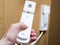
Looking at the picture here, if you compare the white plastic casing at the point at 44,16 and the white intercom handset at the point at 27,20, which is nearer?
the white intercom handset at the point at 27,20

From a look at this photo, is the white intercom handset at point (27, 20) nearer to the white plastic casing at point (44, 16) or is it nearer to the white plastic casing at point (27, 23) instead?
the white plastic casing at point (27, 23)

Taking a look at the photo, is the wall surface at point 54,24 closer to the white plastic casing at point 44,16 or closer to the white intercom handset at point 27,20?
the white plastic casing at point 44,16

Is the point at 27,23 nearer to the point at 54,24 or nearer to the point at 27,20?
the point at 27,20

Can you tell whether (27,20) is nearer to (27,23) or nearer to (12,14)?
(27,23)

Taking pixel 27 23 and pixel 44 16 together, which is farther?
pixel 44 16

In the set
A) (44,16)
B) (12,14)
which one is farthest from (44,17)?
(12,14)

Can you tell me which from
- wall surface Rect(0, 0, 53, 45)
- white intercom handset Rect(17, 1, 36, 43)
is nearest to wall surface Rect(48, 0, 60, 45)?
wall surface Rect(0, 0, 53, 45)

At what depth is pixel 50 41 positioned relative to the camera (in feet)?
2.64

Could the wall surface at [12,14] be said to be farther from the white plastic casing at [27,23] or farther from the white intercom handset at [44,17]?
the white plastic casing at [27,23]

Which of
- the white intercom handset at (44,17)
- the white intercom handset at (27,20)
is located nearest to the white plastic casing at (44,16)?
the white intercom handset at (44,17)

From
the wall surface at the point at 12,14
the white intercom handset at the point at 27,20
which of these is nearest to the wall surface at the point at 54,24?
the wall surface at the point at 12,14

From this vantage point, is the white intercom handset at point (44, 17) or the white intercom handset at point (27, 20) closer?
the white intercom handset at point (27, 20)

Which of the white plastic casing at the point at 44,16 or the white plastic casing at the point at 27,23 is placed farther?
the white plastic casing at the point at 44,16

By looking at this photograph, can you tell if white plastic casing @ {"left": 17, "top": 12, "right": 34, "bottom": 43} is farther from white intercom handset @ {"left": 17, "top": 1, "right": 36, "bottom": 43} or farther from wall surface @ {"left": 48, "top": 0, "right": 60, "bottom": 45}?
wall surface @ {"left": 48, "top": 0, "right": 60, "bottom": 45}
